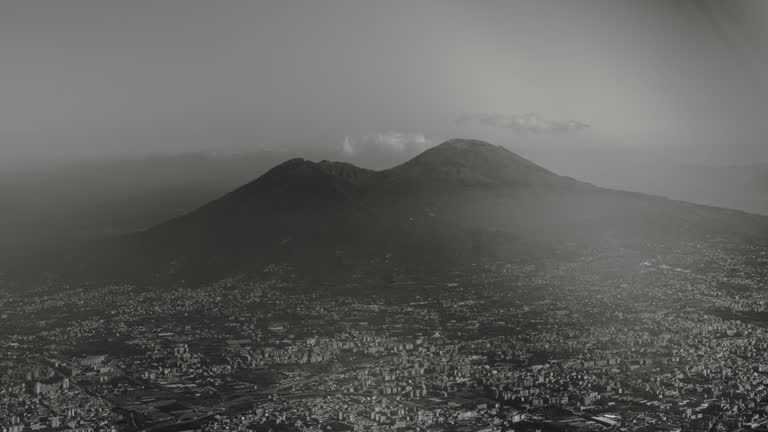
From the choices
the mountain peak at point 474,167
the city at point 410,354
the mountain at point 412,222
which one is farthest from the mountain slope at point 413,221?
the city at point 410,354

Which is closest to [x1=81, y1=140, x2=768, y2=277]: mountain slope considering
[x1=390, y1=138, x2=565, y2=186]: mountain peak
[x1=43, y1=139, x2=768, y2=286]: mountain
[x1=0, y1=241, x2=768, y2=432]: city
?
[x1=43, y1=139, x2=768, y2=286]: mountain

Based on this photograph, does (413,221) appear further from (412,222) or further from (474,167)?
(474,167)

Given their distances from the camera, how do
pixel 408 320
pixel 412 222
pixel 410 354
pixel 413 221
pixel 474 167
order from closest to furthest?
1. pixel 410 354
2. pixel 408 320
3. pixel 412 222
4. pixel 413 221
5. pixel 474 167

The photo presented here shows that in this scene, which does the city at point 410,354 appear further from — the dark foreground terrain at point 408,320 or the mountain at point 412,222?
the mountain at point 412,222

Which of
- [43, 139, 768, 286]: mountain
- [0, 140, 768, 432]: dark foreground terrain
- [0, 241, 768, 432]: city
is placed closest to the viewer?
[0, 241, 768, 432]: city

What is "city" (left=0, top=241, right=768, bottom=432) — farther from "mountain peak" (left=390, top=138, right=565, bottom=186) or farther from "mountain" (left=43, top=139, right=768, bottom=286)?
"mountain peak" (left=390, top=138, right=565, bottom=186)

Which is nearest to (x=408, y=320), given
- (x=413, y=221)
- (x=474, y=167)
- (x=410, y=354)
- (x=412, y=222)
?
(x=410, y=354)

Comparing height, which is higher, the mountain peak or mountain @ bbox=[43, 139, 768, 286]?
the mountain peak

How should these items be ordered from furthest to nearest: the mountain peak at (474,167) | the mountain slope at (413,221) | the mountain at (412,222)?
the mountain peak at (474,167) → the mountain slope at (413,221) → the mountain at (412,222)

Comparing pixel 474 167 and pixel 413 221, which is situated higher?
pixel 474 167
